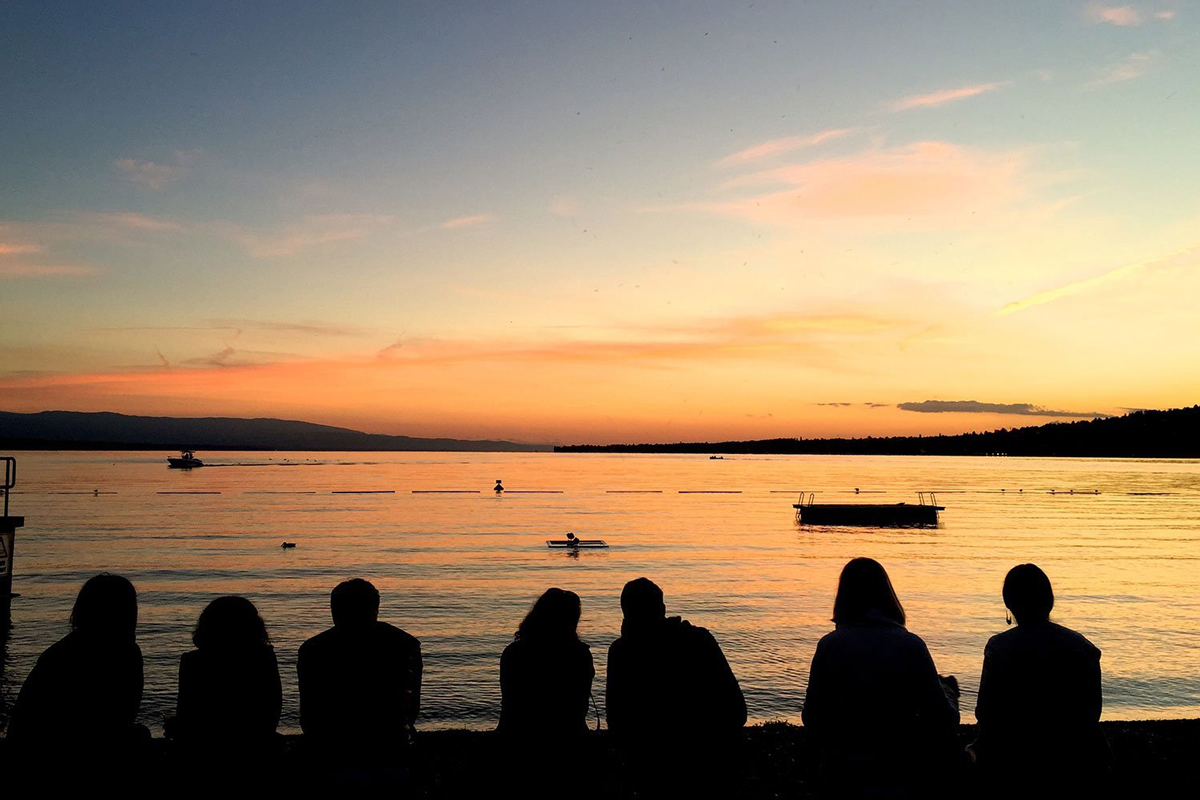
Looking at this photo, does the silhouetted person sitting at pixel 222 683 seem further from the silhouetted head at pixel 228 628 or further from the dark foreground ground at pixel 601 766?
the dark foreground ground at pixel 601 766

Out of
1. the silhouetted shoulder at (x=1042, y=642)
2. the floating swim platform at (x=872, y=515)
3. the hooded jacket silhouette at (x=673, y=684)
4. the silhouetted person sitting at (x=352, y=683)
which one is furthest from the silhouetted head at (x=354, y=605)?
the floating swim platform at (x=872, y=515)

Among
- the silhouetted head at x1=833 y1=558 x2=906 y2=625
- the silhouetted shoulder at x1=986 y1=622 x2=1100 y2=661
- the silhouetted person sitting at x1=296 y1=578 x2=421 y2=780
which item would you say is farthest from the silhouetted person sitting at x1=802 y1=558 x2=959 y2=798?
the silhouetted person sitting at x1=296 y1=578 x2=421 y2=780

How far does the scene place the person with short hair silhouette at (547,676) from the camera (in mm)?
5113

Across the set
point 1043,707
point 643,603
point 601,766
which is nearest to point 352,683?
point 601,766

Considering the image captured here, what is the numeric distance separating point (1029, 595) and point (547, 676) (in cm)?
297

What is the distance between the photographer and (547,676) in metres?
5.13

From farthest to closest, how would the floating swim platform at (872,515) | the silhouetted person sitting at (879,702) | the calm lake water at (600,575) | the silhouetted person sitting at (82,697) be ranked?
the floating swim platform at (872,515), the calm lake water at (600,575), the silhouetted person sitting at (82,697), the silhouetted person sitting at (879,702)

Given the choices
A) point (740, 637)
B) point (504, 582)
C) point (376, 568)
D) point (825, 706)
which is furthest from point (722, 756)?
point (376, 568)

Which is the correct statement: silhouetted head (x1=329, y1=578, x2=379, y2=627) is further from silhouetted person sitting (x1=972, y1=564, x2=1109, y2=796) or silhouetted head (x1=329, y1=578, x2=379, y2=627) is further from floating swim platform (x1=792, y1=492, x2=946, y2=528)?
floating swim platform (x1=792, y1=492, x2=946, y2=528)

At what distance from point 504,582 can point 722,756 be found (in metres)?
30.5

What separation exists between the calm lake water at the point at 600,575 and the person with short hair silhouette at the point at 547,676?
33.9 feet

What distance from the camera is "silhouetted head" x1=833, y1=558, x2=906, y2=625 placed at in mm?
4590

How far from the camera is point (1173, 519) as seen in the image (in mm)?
67875

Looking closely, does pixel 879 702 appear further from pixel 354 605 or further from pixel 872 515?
pixel 872 515
